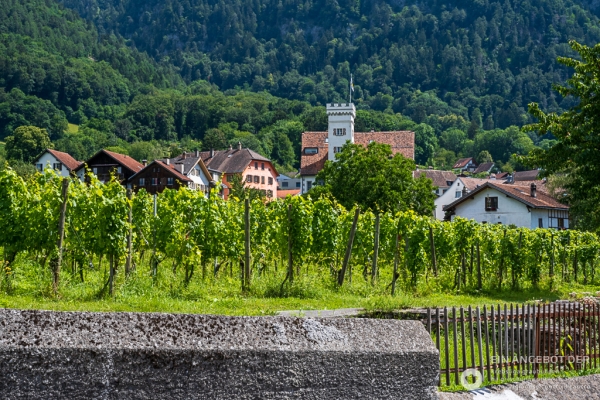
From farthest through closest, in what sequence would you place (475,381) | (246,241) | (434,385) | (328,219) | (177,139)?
(177,139)
(328,219)
(246,241)
(475,381)
(434,385)

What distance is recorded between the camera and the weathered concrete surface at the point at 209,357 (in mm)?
4352

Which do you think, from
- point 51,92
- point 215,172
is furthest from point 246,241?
point 51,92

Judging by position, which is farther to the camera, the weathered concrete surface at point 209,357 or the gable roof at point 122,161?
the gable roof at point 122,161

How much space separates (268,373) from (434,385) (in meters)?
1.25

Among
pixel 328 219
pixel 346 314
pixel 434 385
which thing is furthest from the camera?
pixel 328 219

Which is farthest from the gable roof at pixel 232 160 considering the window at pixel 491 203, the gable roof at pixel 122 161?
the window at pixel 491 203

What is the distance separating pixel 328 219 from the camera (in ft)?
60.8

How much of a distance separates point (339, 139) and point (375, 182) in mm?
56453

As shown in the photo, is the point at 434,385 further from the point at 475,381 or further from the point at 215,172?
the point at 215,172

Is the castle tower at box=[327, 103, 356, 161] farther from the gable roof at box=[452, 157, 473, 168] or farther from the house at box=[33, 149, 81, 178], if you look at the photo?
the gable roof at box=[452, 157, 473, 168]

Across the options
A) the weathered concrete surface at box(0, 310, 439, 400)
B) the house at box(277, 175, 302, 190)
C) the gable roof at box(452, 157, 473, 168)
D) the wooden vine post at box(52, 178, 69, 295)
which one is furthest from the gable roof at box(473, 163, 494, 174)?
the weathered concrete surface at box(0, 310, 439, 400)

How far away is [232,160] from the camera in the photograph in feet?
384

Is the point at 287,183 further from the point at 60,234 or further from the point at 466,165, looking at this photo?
the point at 60,234

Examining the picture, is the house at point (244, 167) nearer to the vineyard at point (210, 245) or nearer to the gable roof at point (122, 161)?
the gable roof at point (122, 161)
